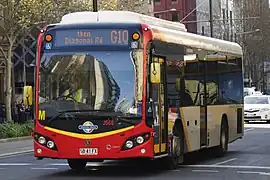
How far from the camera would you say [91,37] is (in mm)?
15305

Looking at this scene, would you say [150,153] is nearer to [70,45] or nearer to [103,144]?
[103,144]

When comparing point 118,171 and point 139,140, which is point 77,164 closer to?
point 118,171

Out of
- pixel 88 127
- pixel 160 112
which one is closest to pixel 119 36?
pixel 160 112

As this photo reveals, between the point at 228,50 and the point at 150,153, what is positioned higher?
the point at 228,50

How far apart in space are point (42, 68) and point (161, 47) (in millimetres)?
2483

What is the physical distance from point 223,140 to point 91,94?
670 centimetres

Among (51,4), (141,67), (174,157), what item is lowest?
(174,157)

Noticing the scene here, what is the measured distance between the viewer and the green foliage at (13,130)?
3256 centimetres

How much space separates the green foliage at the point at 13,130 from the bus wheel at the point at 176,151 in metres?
16.5

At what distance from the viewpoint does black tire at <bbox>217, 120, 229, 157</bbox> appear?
67.3 feet

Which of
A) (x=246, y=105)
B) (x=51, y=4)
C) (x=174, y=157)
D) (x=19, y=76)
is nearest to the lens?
(x=174, y=157)

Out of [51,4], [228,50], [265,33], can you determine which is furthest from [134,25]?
[265,33]

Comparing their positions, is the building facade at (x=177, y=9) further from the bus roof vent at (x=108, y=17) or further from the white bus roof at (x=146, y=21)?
the bus roof vent at (x=108, y=17)

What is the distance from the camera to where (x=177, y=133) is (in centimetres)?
1675
